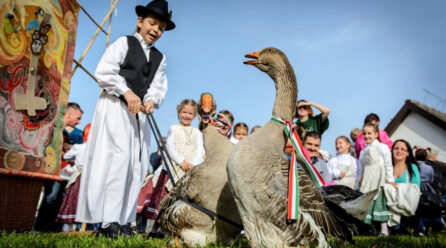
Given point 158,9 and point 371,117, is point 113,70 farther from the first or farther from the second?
point 371,117

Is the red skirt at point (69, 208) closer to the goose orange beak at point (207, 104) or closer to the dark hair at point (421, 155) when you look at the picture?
the goose orange beak at point (207, 104)

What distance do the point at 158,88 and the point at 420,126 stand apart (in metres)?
23.3

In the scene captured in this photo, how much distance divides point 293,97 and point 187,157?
10.5ft

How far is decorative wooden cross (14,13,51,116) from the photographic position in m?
3.94

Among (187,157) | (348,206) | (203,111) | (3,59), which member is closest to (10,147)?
(3,59)

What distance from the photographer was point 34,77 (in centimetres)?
416

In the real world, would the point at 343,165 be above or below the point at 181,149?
above

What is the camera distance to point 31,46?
13.5ft

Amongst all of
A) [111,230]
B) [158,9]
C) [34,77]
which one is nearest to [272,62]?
[158,9]

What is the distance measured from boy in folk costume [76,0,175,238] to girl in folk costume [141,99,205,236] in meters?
1.05

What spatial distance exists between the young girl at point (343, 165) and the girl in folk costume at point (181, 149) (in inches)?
128

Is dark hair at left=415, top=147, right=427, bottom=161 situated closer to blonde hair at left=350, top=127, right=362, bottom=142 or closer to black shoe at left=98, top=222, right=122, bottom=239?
blonde hair at left=350, top=127, right=362, bottom=142

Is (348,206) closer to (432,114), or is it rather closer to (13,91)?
(13,91)

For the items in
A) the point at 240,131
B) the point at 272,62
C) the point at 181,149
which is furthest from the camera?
the point at 240,131
